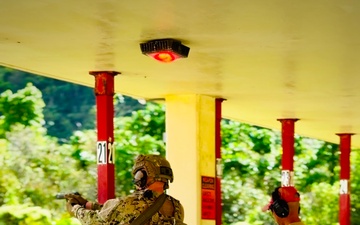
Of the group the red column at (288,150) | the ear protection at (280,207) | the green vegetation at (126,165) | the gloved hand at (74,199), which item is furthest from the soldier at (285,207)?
the green vegetation at (126,165)

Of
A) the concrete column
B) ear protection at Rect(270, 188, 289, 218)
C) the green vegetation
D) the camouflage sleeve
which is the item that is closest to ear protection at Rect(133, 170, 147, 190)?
the camouflage sleeve

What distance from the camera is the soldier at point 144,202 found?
8.37m

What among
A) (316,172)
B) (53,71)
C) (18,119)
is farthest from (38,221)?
(316,172)

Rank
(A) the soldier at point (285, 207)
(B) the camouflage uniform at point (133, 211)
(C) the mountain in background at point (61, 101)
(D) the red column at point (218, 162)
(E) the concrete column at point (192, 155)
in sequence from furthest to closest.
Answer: (C) the mountain in background at point (61, 101) → (D) the red column at point (218, 162) → (E) the concrete column at point (192, 155) → (B) the camouflage uniform at point (133, 211) → (A) the soldier at point (285, 207)

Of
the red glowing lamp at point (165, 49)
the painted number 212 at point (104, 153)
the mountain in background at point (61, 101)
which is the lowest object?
the painted number 212 at point (104, 153)

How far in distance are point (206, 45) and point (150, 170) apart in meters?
1.58

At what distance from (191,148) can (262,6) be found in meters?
5.80

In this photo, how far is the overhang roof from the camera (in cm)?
795

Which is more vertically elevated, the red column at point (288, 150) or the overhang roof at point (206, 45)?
the overhang roof at point (206, 45)

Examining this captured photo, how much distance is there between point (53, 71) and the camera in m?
11.6

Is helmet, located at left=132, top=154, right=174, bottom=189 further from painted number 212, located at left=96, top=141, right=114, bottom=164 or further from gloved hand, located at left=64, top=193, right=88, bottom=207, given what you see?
painted number 212, located at left=96, top=141, right=114, bottom=164

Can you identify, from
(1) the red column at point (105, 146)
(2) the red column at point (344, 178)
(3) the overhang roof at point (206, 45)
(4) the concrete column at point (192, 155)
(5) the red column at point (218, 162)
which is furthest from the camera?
(2) the red column at point (344, 178)

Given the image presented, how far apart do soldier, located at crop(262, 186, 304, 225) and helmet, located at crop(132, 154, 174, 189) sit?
1236mm

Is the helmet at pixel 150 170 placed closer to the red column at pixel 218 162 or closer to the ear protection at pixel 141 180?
the ear protection at pixel 141 180
